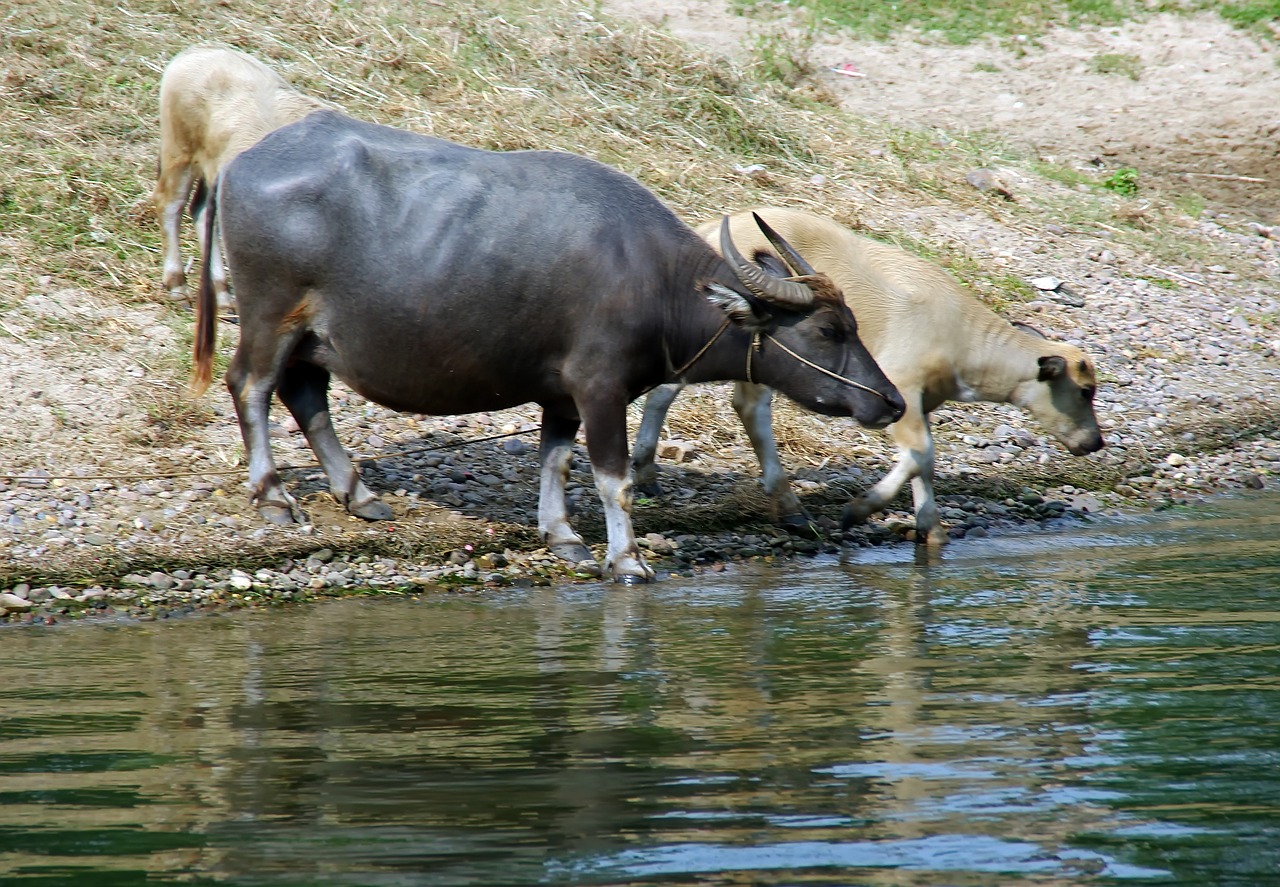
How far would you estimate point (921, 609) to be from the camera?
741 cm

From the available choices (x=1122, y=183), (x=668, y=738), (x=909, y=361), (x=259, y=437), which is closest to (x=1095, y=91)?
(x=1122, y=183)

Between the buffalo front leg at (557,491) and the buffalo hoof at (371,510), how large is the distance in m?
0.84

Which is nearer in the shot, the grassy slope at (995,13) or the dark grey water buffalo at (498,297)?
the dark grey water buffalo at (498,297)

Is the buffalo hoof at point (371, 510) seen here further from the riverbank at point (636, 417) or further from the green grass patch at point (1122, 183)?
the green grass patch at point (1122, 183)

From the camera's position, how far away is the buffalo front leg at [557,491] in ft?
28.3

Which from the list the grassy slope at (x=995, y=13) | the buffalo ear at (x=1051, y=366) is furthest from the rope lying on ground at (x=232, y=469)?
the grassy slope at (x=995, y=13)

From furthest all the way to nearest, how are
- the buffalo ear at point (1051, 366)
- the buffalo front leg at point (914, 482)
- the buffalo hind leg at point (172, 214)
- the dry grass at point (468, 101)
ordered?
1. the dry grass at point (468, 101)
2. the buffalo hind leg at point (172, 214)
3. the buffalo ear at point (1051, 366)
4. the buffalo front leg at point (914, 482)

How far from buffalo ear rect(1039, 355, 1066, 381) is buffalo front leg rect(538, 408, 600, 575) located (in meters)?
2.99

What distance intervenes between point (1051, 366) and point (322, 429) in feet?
14.3

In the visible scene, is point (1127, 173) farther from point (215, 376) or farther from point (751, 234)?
point (215, 376)

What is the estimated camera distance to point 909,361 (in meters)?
9.47

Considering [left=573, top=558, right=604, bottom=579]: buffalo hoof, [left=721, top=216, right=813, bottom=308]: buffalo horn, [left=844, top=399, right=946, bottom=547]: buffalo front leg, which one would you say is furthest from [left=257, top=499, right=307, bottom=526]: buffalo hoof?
[left=844, top=399, right=946, bottom=547]: buffalo front leg

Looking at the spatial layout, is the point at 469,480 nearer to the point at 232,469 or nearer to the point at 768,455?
the point at 232,469

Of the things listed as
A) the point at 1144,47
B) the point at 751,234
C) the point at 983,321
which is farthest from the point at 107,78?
the point at 1144,47
